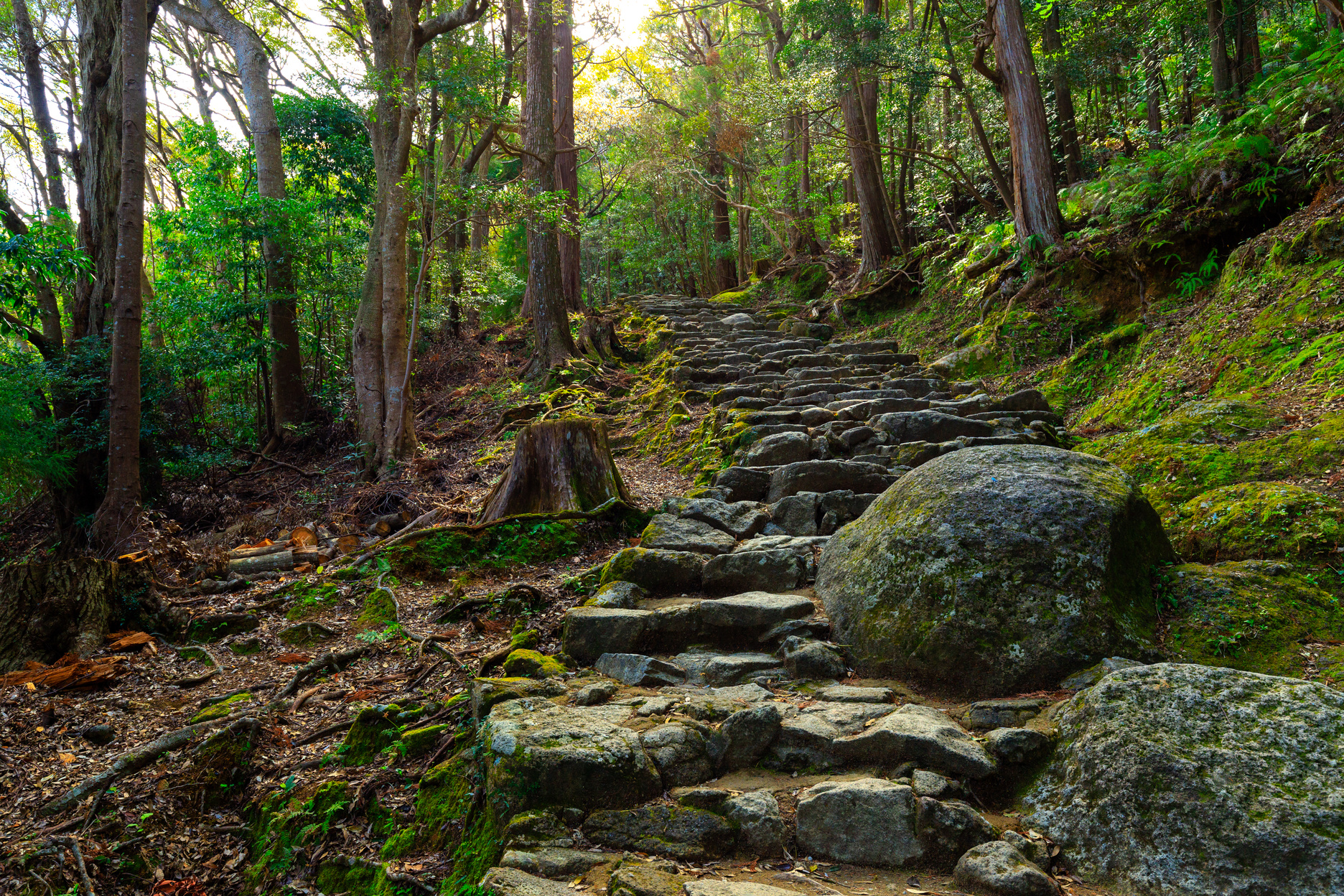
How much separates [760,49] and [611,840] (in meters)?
27.0

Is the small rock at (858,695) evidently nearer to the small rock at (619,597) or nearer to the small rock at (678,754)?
the small rock at (678,754)

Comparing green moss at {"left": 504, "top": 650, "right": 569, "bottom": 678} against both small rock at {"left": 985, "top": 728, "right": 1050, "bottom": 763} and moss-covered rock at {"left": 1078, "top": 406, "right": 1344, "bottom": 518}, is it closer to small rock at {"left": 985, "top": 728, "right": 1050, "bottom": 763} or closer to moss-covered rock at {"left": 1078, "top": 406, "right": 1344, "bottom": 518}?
small rock at {"left": 985, "top": 728, "right": 1050, "bottom": 763}

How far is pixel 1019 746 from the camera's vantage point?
255cm

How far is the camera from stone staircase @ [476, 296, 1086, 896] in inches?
88.7

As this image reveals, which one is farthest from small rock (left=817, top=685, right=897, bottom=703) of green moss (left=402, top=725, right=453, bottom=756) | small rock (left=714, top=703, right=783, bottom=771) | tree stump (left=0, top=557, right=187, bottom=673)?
tree stump (left=0, top=557, right=187, bottom=673)

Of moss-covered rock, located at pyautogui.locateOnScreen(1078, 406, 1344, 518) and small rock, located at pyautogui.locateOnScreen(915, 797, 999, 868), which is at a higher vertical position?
moss-covered rock, located at pyautogui.locateOnScreen(1078, 406, 1344, 518)

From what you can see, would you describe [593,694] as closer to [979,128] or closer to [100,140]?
[100,140]

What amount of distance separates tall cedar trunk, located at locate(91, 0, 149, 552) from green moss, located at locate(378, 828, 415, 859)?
5485 millimetres

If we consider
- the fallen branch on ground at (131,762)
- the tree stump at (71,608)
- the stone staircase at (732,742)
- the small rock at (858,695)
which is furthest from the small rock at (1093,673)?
the tree stump at (71,608)

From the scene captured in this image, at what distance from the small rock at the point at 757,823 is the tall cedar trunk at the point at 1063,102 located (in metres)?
12.1

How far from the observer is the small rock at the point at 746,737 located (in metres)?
2.75

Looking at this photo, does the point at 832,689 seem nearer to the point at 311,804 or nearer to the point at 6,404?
the point at 311,804

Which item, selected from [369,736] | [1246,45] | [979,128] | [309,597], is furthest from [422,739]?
[1246,45]

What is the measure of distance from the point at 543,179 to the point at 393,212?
3359 millimetres
